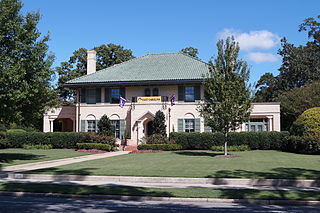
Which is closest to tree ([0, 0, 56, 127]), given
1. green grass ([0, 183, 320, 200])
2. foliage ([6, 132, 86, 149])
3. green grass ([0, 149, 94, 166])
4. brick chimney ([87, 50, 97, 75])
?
green grass ([0, 149, 94, 166])

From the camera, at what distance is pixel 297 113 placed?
121 ft

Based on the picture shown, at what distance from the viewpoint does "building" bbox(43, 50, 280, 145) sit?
3206cm

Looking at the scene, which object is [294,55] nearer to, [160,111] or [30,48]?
[160,111]

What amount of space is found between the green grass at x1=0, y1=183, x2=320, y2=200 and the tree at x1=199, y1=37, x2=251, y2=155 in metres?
11.0

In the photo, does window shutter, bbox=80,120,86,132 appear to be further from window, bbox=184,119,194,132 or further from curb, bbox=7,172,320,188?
curb, bbox=7,172,320,188

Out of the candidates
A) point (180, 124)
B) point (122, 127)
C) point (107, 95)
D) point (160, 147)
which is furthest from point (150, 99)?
point (160, 147)

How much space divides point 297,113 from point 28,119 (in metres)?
28.4

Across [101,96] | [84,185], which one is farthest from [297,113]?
[84,185]

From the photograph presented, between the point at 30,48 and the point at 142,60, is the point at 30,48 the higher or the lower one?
the lower one

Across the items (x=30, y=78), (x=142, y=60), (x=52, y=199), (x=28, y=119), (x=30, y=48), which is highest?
(x=142, y=60)

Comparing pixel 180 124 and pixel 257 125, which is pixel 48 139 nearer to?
pixel 180 124

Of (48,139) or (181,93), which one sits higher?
(181,93)

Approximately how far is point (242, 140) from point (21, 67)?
18542 mm

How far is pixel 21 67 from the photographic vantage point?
57.5 ft
